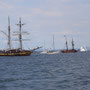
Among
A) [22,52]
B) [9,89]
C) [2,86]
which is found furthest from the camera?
[22,52]

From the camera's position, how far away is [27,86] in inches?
944

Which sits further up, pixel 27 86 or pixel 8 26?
pixel 8 26

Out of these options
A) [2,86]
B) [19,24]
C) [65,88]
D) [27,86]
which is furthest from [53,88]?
[19,24]

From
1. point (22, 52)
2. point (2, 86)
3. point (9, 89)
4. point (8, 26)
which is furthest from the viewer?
point (8, 26)

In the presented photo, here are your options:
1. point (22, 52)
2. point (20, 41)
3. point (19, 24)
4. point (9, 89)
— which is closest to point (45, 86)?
point (9, 89)

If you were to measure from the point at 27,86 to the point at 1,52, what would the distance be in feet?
345

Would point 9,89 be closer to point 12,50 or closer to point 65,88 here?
point 65,88

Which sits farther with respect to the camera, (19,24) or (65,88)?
(19,24)

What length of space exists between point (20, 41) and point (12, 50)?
842 cm

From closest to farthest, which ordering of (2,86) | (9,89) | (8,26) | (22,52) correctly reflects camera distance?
(9,89), (2,86), (22,52), (8,26)

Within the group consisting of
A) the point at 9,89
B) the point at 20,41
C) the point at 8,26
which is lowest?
the point at 9,89

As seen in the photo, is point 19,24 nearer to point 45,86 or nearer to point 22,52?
point 22,52

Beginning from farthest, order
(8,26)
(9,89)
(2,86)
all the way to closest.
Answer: (8,26), (2,86), (9,89)

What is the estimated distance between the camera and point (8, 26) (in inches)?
5202
